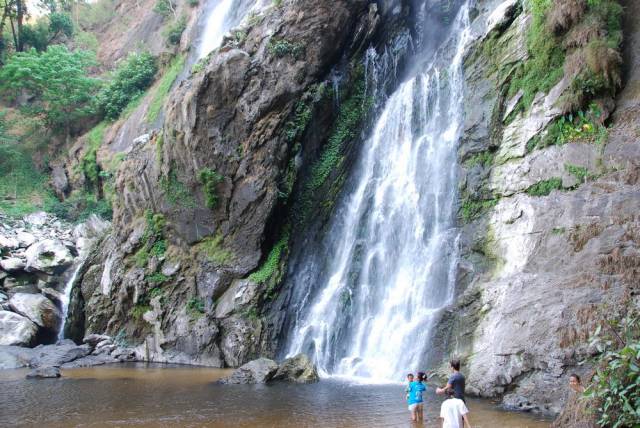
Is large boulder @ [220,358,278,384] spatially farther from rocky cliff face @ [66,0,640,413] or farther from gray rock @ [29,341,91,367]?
gray rock @ [29,341,91,367]

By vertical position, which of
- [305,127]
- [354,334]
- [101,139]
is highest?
[101,139]

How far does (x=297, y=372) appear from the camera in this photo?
1636 centimetres

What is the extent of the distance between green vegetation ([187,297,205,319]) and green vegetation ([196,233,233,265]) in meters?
1.81

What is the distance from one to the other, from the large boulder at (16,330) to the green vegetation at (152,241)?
5.61 meters

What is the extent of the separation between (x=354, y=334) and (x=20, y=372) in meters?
11.9

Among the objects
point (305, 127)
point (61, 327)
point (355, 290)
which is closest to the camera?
point (355, 290)

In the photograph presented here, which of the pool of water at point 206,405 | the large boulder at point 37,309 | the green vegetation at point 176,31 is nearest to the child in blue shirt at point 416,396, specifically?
the pool of water at point 206,405

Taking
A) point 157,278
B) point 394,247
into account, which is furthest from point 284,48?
point 157,278

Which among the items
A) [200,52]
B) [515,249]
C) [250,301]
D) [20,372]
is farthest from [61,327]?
[515,249]

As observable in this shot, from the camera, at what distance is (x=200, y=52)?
112 ft

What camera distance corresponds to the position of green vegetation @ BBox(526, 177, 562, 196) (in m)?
14.4

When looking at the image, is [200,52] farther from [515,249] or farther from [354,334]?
[515,249]

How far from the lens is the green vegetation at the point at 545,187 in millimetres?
14359

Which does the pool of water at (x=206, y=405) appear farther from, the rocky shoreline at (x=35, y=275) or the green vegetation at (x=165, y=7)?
the green vegetation at (x=165, y=7)
